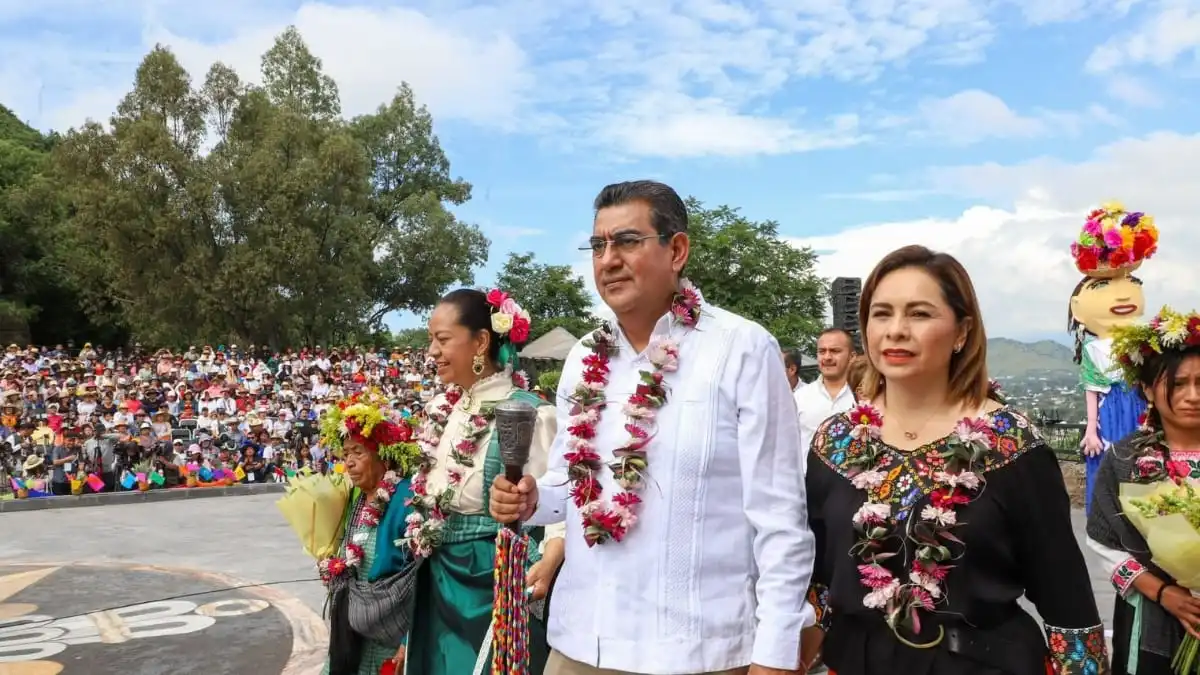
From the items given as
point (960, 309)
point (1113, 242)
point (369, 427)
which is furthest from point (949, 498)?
point (1113, 242)

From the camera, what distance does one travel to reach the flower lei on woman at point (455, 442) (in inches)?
143

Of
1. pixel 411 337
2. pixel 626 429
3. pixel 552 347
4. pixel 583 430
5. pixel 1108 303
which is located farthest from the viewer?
pixel 411 337

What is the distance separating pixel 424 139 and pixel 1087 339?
119ft

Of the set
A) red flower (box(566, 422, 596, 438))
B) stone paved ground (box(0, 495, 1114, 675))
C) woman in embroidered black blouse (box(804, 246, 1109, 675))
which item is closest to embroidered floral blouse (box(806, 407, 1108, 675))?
woman in embroidered black blouse (box(804, 246, 1109, 675))

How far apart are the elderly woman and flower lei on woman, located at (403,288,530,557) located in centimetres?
11

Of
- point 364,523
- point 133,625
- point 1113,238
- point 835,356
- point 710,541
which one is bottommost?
point 133,625

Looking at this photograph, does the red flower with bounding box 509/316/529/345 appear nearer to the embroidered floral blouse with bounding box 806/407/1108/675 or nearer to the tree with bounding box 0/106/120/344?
the embroidered floral blouse with bounding box 806/407/1108/675

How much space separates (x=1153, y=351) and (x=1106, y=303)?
2504mm

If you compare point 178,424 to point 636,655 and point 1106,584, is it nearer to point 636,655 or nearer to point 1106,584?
point 1106,584

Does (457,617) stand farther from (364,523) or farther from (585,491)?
(585,491)

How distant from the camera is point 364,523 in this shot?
3928mm

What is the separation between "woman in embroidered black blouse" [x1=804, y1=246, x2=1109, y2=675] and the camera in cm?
212

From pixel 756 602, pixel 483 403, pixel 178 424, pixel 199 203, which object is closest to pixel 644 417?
pixel 756 602

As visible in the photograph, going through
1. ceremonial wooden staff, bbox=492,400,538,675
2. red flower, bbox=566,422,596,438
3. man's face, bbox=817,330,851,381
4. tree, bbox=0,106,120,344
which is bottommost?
ceremonial wooden staff, bbox=492,400,538,675
